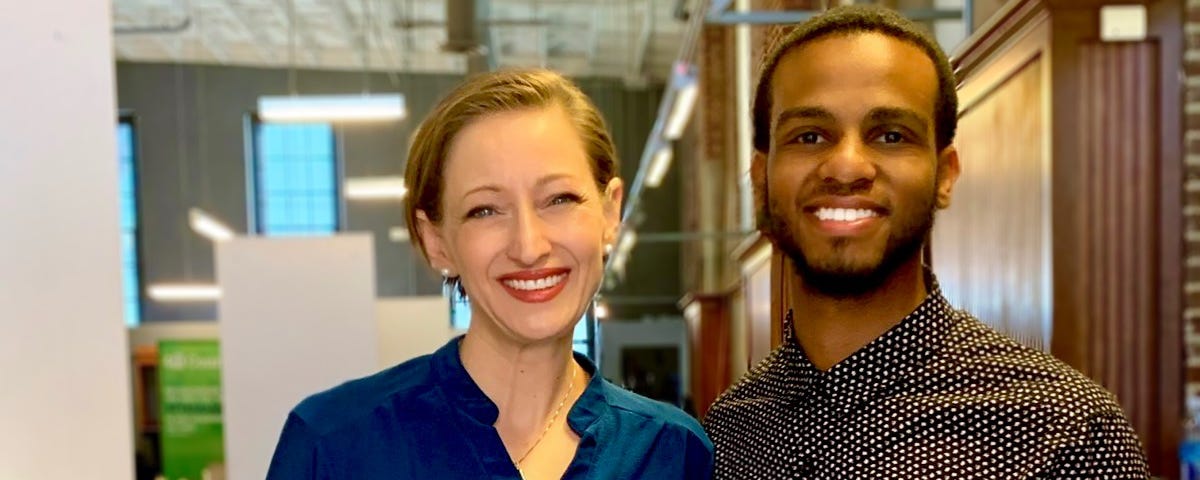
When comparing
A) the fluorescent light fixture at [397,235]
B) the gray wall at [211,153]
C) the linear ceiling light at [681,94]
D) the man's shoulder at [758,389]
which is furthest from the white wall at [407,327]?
the gray wall at [211,153]

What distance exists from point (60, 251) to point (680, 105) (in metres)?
4.66

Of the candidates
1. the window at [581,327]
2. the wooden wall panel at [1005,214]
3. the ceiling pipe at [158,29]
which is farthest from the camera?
the ceiling pipe at [158,29]

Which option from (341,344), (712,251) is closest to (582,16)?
(712,251)

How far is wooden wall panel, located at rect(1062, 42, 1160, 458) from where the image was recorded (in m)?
2.38

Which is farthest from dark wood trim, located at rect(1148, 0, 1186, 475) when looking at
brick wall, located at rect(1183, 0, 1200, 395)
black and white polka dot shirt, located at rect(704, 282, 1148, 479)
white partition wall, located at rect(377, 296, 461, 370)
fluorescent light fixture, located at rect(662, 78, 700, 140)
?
white partition wall, located at rect(377, 296, 461, 370)

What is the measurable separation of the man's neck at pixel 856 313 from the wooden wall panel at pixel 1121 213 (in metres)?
1.12

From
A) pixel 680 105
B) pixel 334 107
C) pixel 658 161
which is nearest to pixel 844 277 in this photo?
pixel 680 105

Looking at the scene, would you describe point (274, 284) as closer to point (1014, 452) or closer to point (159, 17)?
point (1014, 452)

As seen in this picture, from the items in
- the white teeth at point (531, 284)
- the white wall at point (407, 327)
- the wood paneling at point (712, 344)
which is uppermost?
the white teeth at point (531, 284)

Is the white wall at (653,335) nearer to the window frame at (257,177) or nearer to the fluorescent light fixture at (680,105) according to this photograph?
the window frame at (257,177)

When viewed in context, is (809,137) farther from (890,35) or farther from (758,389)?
(758,389)

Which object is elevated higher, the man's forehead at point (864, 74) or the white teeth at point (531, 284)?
the man's forehead at point (864, 74)

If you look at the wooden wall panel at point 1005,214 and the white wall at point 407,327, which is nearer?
the wooden wall panel at point 1005,214

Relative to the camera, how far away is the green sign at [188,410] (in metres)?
9.61
